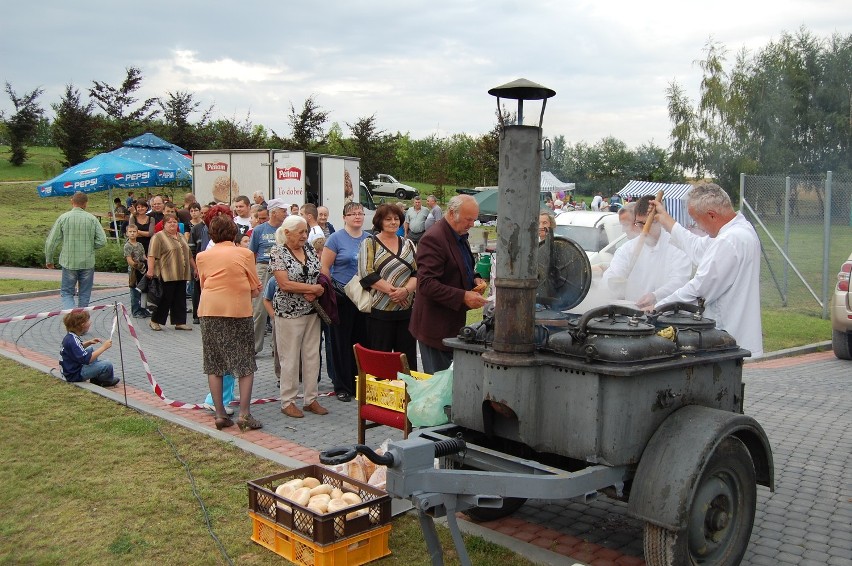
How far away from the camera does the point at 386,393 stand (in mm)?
5680

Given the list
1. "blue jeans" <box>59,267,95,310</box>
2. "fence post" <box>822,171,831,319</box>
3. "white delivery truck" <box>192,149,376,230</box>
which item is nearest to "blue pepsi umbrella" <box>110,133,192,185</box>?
"white delivery truck" <box>192,149,376,230</box>

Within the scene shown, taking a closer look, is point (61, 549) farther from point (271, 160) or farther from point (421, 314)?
point (271, 160)

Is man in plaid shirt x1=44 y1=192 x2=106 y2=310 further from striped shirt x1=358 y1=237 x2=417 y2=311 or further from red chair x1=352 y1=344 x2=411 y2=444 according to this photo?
red chair x1=352 y1=344 x2=411 y2=444

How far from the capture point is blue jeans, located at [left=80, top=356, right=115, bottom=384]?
844 cm

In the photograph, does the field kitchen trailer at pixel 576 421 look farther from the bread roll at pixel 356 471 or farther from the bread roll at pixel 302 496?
the bread roll at pixel 356 471

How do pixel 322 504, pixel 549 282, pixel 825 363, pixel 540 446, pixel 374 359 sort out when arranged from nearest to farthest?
pixel 540 446 → pixel 322 504 → pixel 549 282 → pixel 374 359 → pixel 825 363

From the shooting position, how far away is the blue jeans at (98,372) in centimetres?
844

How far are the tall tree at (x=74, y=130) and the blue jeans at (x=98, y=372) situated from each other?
34.2m

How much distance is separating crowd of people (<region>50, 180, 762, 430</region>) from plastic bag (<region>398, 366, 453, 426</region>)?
39.6 inches

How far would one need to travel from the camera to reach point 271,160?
20094 millimetres

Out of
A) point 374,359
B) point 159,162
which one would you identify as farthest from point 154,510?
point 159,162

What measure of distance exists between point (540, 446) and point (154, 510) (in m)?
2.73

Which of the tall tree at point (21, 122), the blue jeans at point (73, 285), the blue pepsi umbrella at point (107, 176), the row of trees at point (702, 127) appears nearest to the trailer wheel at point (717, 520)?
Answer: the blue jeans at point (73, 285)

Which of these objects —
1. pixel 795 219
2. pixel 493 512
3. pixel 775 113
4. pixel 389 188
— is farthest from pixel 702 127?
pixel 493 512
